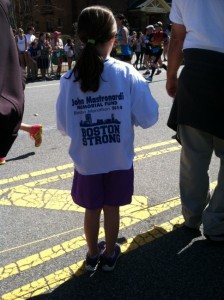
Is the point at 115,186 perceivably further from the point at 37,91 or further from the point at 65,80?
the point at 37,91

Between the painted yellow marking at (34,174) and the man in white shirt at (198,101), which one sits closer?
the man in white shirt at (198,101)

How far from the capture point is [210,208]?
105 inches

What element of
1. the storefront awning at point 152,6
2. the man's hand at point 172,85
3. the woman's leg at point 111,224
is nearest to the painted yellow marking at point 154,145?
the man's hand at point 172,85

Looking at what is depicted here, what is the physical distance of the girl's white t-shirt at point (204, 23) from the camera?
7.18 feet

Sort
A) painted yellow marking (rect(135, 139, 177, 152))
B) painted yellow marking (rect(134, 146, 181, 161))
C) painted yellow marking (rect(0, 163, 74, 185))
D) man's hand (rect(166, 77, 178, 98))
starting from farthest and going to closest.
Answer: painted yellow marking (rect(135, 139, 177, 152)) → painted yellow marking (rect(134, 146, 181, 161)) → painted yellow marking (rect(0, 163, 74, 185)) → man's hand (rect(166, 77, 178, 98))

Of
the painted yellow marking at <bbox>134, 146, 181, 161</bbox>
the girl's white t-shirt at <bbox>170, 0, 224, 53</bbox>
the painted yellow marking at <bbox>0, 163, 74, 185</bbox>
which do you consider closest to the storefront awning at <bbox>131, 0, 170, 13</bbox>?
the painted yellow marking at <bbox>134, 146, 181, 161</bbox>

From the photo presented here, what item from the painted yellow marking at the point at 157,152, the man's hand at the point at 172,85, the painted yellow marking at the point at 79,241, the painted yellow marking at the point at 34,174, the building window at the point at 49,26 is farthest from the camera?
the building window at the point at 49,26

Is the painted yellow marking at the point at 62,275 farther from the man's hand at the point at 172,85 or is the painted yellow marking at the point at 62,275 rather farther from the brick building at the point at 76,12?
the brick building at the point at 76,12

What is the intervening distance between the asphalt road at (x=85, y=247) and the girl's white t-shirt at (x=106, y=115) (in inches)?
29.3

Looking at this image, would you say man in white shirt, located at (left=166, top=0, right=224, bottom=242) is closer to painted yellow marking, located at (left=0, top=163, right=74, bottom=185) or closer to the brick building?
painted yellow marking, located at (left=0, top=163, right=74, bottom=185)

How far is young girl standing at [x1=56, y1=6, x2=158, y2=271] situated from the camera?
2.00 m

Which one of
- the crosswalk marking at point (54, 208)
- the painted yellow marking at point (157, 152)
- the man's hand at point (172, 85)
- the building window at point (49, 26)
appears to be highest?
the man's hand at point (172, 85)

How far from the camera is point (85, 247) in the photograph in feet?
8.79

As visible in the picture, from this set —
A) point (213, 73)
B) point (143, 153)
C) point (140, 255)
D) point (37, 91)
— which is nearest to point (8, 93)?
point (213, 73)
